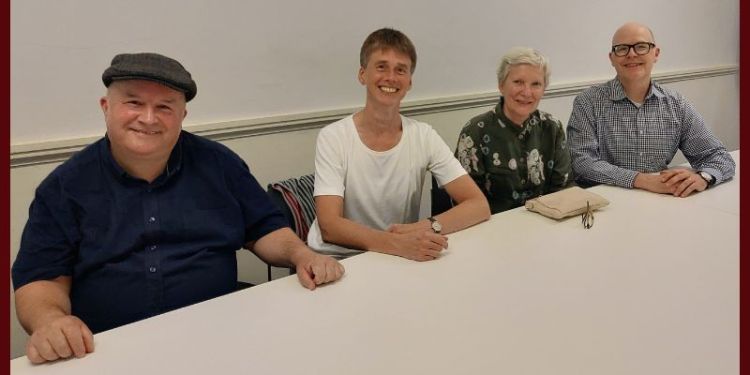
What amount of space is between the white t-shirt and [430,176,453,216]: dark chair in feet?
0.42

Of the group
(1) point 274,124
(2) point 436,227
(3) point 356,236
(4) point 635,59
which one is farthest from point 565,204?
(1) point 274,124

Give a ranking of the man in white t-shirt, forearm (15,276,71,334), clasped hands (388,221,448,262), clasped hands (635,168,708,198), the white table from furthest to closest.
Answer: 1. clasped hands (635,168,708,198)
2. the man in white t-shirt
3. clasped hands (388,221,448,262)
4. forearm (15,276,71,334)
5. the white table

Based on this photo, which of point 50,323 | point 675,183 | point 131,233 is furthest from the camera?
point 675,183

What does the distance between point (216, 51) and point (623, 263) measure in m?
1.65

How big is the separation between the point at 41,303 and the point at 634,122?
2.31m

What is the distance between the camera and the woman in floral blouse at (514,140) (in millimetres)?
2037

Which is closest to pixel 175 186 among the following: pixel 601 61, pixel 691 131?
pixel 691 131

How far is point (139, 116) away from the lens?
50.1 inches

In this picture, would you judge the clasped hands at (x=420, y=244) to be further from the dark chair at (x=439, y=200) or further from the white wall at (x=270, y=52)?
the white wall at (x=270, y=52)

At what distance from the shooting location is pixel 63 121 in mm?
1924

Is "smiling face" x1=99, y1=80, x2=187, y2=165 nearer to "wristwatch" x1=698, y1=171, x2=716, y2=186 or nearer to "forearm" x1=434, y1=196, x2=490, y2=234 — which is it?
"forearm" x1=434, y1=196, x2=490, y2=234

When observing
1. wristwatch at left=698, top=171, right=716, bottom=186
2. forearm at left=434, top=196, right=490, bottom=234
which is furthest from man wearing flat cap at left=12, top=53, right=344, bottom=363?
wristwatch at left=698, top=171, right=716, bottom=186

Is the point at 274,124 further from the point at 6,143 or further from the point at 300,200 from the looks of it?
the point at 6,143

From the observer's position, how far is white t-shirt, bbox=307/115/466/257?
178 centimetres
